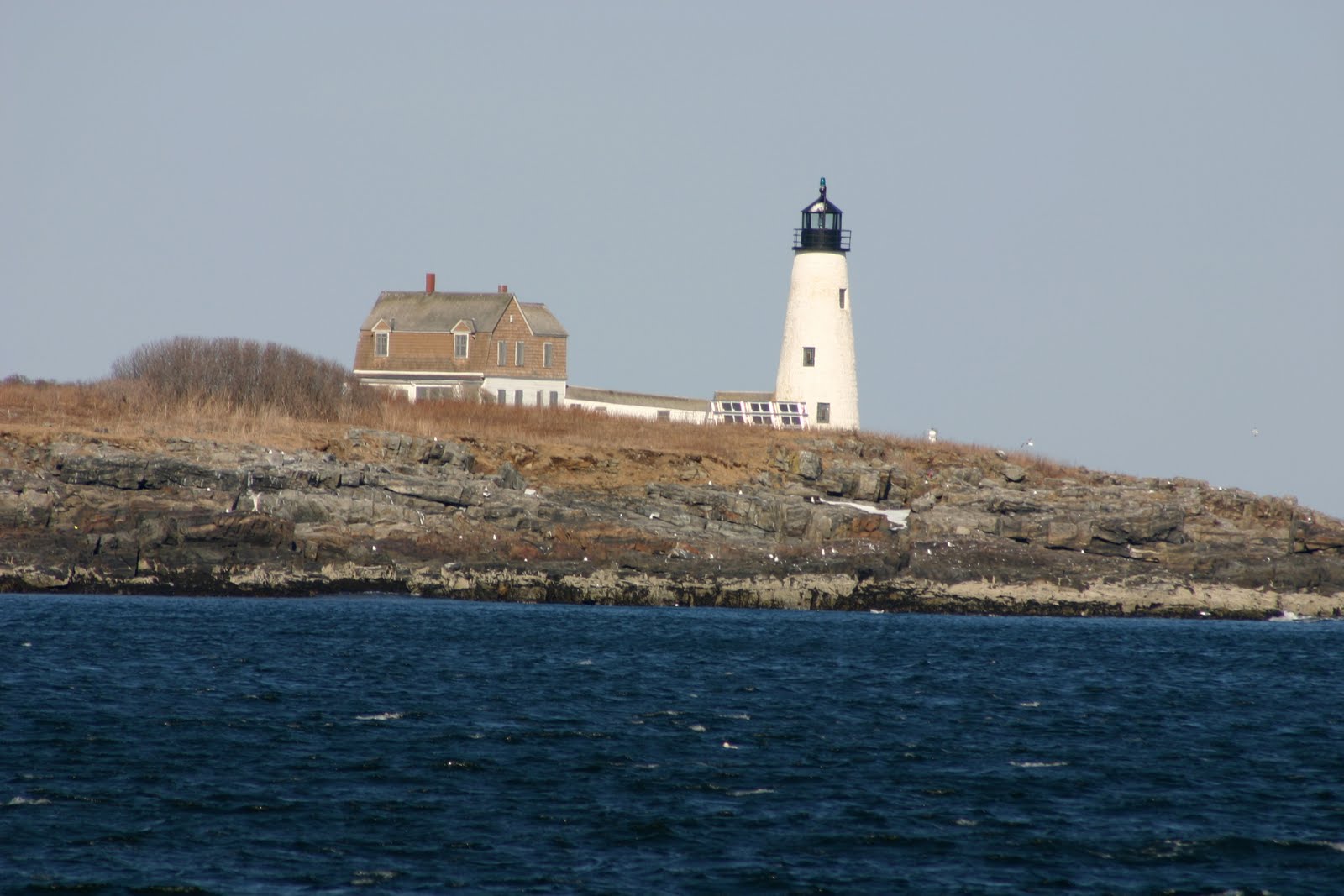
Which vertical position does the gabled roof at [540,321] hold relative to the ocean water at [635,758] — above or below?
above

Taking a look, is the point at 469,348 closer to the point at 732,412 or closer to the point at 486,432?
the point at 732,412

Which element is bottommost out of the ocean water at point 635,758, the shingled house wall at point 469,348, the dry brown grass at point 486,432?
the ocean water at point 635,758

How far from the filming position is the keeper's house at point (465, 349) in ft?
217

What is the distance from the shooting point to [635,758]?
73.0 feet

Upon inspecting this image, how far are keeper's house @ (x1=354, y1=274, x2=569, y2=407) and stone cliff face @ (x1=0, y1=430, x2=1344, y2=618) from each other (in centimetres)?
1787

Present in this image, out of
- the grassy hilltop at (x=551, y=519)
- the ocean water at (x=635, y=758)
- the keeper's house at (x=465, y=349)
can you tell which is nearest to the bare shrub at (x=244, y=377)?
the grassy hilltop at (x=551, y=519)

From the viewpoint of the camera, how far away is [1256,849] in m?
17.8

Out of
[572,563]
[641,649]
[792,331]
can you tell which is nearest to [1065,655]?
[641,649]

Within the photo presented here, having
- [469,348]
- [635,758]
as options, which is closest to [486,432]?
[469,348]

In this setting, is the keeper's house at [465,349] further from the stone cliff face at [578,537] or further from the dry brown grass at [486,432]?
the stone cliff face at [578,537]

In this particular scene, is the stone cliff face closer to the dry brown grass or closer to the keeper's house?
the dry brown grass

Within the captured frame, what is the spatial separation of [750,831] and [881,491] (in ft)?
Answer: 108

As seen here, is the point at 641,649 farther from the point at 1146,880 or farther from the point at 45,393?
the point at 45,393

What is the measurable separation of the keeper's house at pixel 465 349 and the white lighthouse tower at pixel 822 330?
36.0 ft
